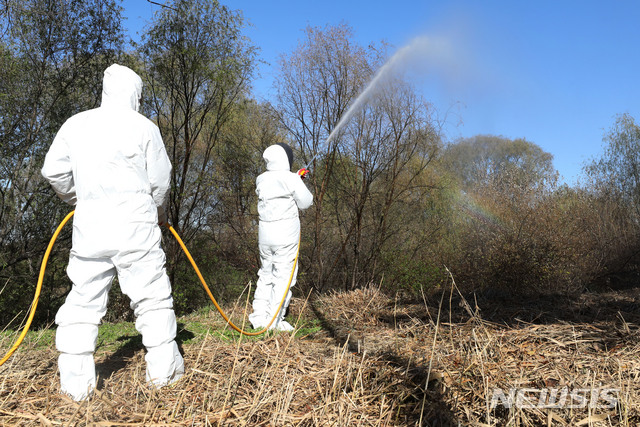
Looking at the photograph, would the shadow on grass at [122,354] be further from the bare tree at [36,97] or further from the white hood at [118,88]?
the bare tree at [36,97]

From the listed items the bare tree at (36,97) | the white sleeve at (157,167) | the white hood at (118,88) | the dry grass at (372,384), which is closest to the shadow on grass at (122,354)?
the dry grass at (372,384)

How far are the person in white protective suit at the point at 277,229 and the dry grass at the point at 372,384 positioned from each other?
4.41ft

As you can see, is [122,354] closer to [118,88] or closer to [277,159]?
[118,88]

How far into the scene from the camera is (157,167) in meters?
2.97

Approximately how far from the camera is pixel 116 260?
275cm

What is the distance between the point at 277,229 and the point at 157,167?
6.61ft

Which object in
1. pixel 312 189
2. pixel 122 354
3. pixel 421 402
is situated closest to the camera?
pixel 421 402

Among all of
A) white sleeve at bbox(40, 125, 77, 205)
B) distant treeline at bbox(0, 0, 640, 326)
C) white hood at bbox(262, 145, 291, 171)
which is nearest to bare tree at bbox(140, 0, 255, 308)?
distant treeline at bbox(0, 0, 640, 326)

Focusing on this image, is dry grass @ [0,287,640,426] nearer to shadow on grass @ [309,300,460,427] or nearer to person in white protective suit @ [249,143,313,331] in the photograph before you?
shadow on grass @ [309,300,460,427]

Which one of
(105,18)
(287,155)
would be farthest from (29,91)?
(287,155)

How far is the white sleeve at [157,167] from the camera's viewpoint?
2.94 m

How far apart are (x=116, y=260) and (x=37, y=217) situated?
7.25m

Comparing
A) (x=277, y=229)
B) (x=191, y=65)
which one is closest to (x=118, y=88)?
(x=277, y=229)

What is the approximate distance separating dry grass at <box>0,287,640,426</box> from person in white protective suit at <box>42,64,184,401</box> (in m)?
0.23
